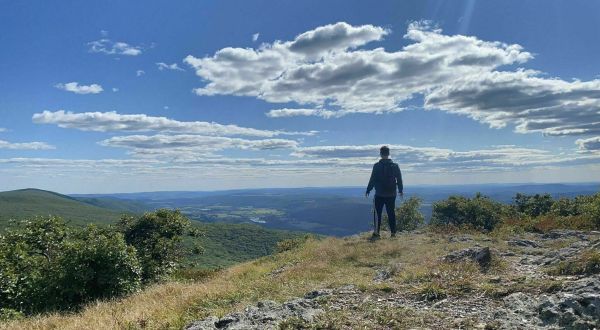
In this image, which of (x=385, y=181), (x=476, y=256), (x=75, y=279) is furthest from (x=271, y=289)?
(x=385, y=181)

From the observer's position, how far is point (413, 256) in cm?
1304

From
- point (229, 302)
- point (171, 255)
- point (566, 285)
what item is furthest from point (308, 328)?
point (171, 255)

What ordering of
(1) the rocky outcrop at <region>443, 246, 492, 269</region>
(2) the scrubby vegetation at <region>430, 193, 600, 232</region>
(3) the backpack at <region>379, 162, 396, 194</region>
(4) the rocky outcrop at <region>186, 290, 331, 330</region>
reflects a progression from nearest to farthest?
(4) the rocky outcrop at <region>186, 290, 331, 330</region> < (1) the rocky outcrop at <region>443, 246, 492, 269</region> < (3) the backpack at <region>379, 162, 396, 194</region> < (2) the scrubby vegetation at <region>430, 193, 600, 232</region>

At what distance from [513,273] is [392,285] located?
2.98 metres

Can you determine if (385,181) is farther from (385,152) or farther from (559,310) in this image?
(559,310)

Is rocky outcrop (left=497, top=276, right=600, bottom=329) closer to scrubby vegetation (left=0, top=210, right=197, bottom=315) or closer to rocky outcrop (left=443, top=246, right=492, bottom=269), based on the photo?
rocky outcrop (left=443, top=246, right=492, bottom=269)

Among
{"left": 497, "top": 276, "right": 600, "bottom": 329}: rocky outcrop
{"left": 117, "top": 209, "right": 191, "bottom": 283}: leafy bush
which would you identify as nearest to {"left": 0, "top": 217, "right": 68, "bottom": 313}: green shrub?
{"left": 117, "top": 209, "right": 191, "bottom": 283}: leafy bush

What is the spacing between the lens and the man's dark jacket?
697 inches

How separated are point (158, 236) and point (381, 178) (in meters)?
12.8

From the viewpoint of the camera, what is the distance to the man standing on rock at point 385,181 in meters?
17.7

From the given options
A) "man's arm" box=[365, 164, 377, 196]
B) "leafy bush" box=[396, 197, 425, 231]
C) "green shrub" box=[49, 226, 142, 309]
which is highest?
"man's arm" box=[365, 164, 377, 196]

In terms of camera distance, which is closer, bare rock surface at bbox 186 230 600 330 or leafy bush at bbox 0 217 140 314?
bare rock surface at bbox 186 230 600 330

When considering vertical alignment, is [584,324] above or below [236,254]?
above

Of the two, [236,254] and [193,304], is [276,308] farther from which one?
[236,254]
